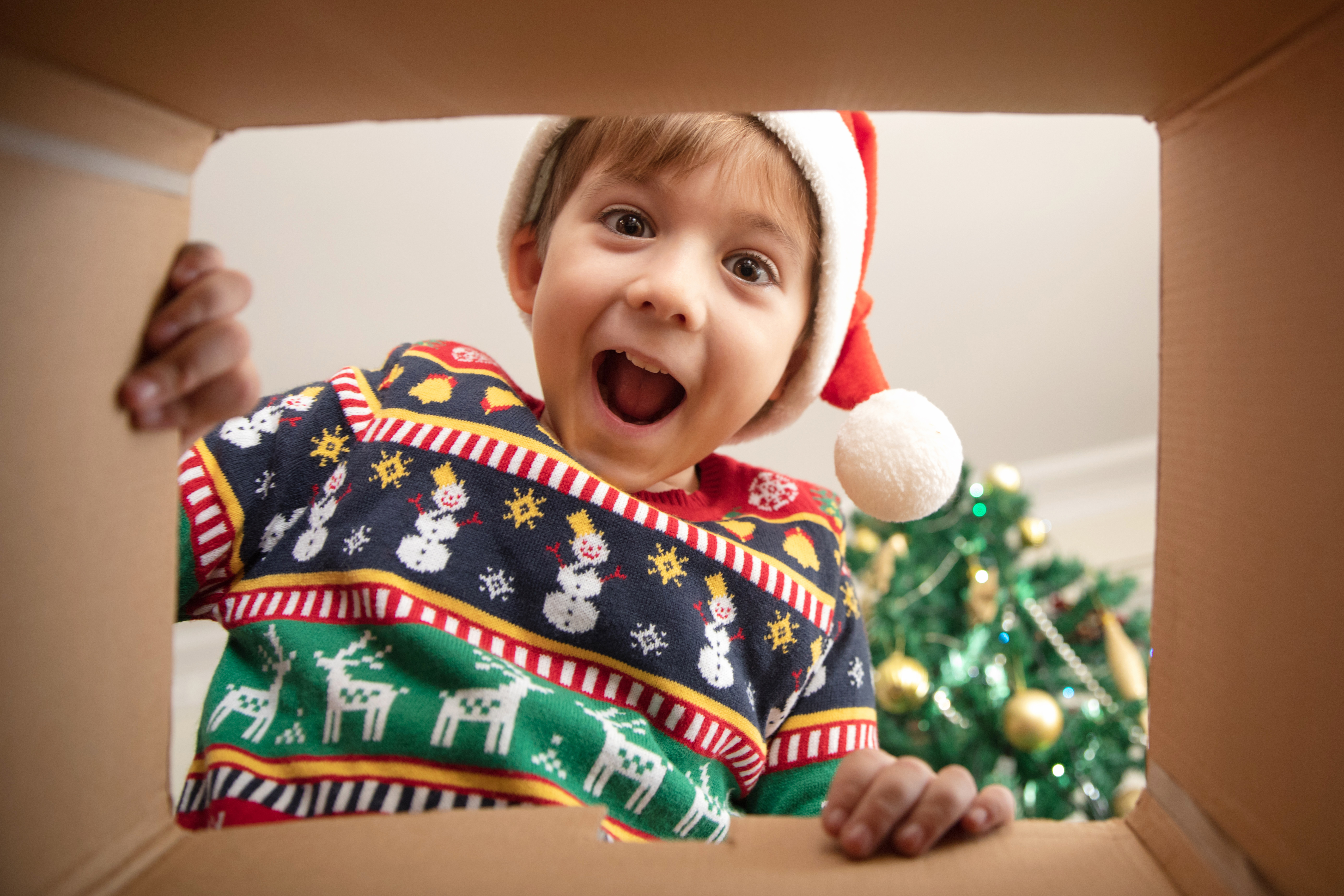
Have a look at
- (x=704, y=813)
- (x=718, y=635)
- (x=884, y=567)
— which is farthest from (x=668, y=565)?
(x=884, y=567)

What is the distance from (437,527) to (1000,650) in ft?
3.19

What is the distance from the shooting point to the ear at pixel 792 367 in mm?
779

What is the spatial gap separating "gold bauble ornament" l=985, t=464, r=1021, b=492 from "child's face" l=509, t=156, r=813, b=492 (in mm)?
734

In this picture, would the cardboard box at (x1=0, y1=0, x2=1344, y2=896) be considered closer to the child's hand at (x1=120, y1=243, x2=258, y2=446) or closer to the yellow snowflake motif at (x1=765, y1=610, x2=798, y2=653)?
the child's hand at (x1=120, y1=243, x2=258, y2=446)

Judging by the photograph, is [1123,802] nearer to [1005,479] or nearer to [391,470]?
[1005,479]

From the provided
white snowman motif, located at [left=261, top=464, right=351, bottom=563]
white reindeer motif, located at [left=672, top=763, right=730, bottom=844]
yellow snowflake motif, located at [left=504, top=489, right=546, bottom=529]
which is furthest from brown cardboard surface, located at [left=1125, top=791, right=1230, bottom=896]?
white snowman motif, located at [left=261, top=464, right=351, bottom=563]

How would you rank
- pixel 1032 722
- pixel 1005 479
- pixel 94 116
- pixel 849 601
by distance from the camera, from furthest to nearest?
1. pixel 1005 479
2. pixel 1032 722
3. pixel 849 601
4. pixel 94 116

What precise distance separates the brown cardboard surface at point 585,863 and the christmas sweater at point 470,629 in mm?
179

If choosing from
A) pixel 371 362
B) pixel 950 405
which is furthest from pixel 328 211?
pixel 950 405

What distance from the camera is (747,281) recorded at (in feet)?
2.19

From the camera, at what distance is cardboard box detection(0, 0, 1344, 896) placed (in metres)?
0.28

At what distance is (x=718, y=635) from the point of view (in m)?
0.62

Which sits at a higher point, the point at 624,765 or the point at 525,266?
the point at 525,266

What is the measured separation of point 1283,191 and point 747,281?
400 mm
